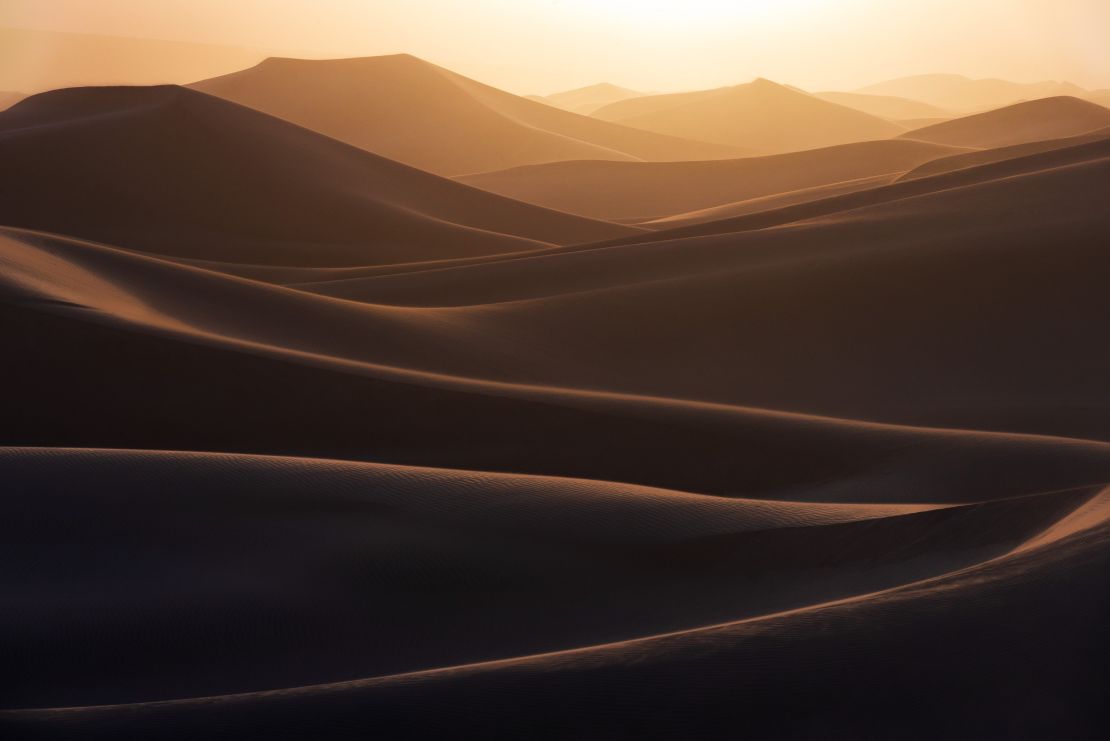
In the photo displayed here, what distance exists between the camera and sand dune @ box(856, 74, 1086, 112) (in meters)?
126

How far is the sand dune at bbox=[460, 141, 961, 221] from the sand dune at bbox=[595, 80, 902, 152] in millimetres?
22058

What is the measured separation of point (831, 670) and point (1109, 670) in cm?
62

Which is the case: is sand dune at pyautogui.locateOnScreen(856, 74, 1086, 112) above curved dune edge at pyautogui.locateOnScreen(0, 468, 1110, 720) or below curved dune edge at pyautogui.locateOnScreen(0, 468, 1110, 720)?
above

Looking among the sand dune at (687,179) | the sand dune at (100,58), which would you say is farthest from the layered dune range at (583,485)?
the sand dune at (100,58)

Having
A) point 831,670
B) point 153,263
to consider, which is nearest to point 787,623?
point 831,670

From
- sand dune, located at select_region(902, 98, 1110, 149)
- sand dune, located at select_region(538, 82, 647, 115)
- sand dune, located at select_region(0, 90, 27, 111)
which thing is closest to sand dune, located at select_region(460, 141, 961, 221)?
sand dune, located at select_region(902, 98, 1110, 149)

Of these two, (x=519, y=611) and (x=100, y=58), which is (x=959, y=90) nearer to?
(x=100, y=58)

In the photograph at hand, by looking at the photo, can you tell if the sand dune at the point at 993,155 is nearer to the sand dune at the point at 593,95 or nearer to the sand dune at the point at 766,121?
the sand dune at the point at 766,121

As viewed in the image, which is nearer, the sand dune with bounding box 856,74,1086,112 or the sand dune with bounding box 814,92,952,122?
the sand dune with bounding box 814,92,952,122

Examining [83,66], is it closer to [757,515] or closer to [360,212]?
[360,212]

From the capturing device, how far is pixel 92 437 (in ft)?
18.2

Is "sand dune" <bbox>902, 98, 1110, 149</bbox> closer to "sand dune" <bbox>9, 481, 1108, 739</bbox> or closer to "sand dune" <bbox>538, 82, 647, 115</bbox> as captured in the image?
"sand dune" <bbox>9, 481, 1108, 739</bbox>

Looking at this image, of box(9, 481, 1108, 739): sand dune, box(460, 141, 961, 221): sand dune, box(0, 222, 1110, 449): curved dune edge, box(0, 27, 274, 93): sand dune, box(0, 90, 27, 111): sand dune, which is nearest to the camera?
box(9, 481, 1108, 739): sand dune

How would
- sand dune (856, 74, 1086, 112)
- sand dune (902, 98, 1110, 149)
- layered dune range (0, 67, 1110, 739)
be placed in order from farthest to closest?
1. sand dune (856, 74, 1086, 112)
2. sand dune (902, 98, 1110, 149)
3. layered dune range (0, 67, 1110, 739)
